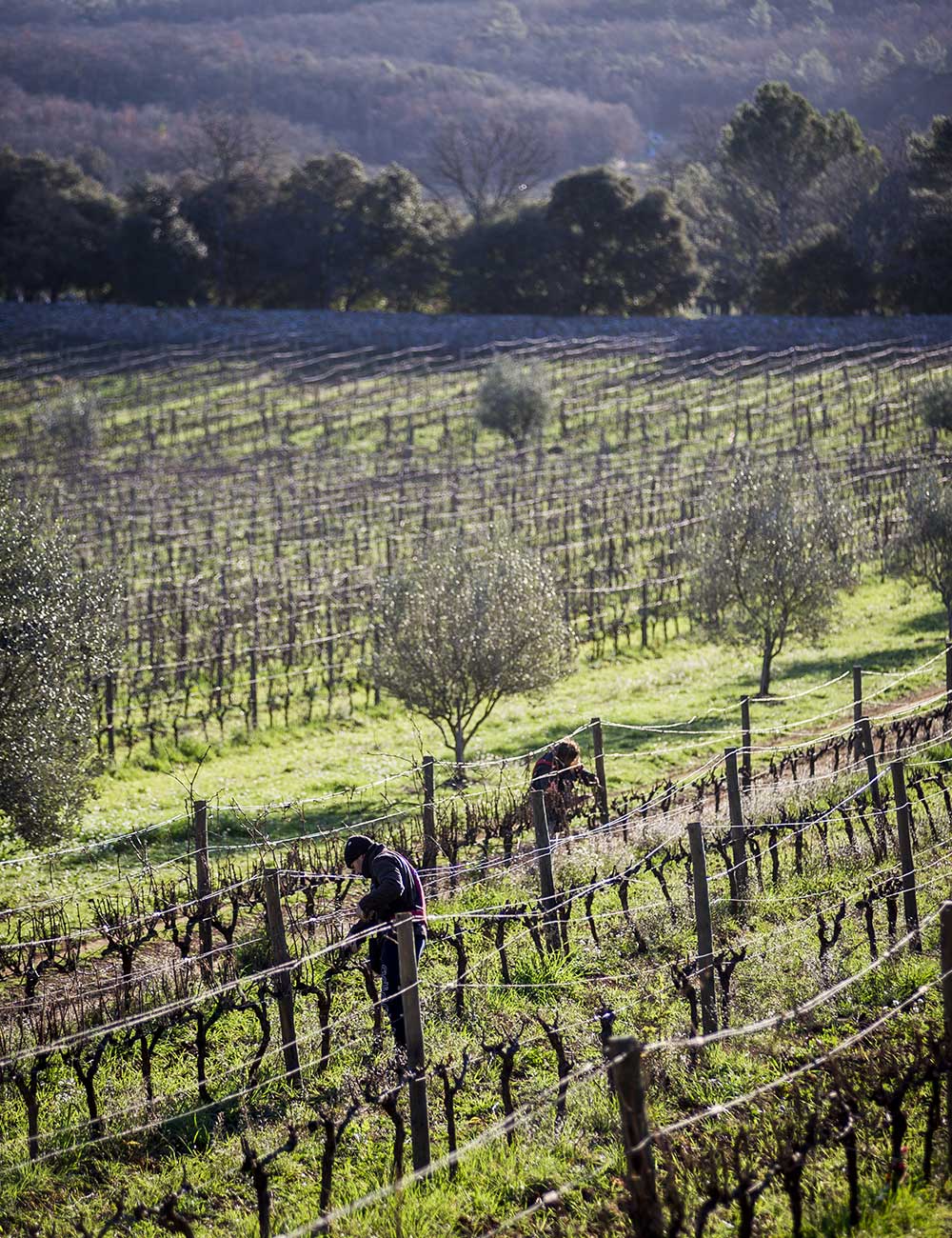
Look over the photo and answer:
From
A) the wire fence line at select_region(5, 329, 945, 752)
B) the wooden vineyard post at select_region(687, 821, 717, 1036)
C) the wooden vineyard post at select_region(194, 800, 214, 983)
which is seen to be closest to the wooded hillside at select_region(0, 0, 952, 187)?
the wire fence line at select_region(5, 329, 945, 752)

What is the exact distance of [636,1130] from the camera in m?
5.02

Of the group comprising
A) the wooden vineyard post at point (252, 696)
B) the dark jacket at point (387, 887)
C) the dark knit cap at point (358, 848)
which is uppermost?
the dark knit cap at point (358, 848)

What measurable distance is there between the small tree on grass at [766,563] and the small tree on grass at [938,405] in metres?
19.9

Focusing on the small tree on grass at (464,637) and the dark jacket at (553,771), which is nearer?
the dark jacket at (553,771)

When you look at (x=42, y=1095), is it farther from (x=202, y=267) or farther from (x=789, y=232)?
(x=789, y=232)

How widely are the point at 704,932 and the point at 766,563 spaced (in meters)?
13.0

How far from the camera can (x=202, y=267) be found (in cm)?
6850

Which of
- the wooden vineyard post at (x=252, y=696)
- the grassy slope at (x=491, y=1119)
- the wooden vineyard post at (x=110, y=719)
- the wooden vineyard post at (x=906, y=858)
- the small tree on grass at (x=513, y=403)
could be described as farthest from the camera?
the small tree on grass at (x=513, y=403)

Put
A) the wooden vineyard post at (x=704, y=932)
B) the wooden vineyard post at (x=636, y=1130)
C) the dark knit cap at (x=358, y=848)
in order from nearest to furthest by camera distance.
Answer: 1. the wooden vineyard post at (x=636, y=1130)
2. the wooden vineyard post at (x=704, y=932)
3. the dark knit cap at (x=358, y=848)

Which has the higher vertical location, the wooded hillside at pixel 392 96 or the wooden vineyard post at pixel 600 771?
the wooded hillside at pixel 392 96

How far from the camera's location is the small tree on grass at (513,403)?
44.3 meters

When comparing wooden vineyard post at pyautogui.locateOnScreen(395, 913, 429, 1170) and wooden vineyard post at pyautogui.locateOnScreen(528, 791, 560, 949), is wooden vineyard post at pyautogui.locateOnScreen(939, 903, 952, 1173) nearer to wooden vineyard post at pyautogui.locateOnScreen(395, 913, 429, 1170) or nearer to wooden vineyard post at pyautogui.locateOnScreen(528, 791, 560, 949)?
wooden vineyard post at pyautogui.locateOnScreen(395, 913, 429, 1170)

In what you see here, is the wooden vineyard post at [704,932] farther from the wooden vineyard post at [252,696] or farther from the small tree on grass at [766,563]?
the wooden vineyard post at [252,696]

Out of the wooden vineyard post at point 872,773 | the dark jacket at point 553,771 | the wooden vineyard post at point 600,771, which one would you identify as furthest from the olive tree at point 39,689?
the wooden vineyard post at point 872,773
